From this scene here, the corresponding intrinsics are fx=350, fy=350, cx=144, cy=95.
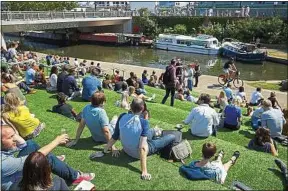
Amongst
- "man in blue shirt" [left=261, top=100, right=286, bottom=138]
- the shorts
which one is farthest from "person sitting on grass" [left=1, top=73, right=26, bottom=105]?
"man in blue shirt" [left=261, top=100, right=286, bottom=138]

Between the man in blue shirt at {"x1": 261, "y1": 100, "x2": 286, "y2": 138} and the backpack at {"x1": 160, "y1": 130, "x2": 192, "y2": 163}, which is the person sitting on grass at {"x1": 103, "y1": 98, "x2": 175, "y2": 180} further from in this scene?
the man in blue shirt at {"x1": 261, "y1": 100, "x2": 286, "y2": 138}

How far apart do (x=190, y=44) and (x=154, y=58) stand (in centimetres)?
523

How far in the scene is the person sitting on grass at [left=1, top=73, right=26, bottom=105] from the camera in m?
8.92

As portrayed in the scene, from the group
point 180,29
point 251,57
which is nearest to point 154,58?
point 251,57

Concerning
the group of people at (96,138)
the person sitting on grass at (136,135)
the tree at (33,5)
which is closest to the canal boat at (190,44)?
the tree at (33,5)

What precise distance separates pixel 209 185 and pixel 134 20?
4922cm

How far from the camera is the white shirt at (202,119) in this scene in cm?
798

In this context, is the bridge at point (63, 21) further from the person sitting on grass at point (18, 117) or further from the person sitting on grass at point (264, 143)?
the person sitting on grass at point (264, 143)

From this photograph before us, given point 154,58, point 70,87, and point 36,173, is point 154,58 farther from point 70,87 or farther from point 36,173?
point 36,173

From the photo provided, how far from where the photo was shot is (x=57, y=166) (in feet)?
18.0

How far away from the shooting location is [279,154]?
7.96m

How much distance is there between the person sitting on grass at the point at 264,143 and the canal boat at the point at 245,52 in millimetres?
28504

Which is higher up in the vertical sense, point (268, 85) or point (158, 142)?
point (158, 142)

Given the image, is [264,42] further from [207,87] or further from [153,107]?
[153,107]
